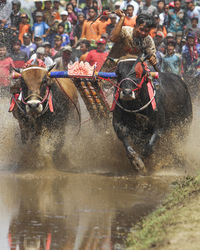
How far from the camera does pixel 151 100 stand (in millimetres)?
10133

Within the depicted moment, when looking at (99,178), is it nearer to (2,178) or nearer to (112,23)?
(2,178)

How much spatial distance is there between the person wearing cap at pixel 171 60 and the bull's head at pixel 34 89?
7.17m

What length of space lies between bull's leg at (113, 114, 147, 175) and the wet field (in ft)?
0.68

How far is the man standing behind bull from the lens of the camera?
10.2 m

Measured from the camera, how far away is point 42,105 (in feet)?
33.8

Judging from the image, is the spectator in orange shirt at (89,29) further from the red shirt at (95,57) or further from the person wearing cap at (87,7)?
the red shirt at (95,57)

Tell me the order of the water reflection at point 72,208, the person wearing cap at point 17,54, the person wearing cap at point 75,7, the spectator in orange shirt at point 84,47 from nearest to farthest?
the water reflection at point 72,208 < the person wearing cap at point 17,54 < the spectator in orange shirt at point 84,47 < the person wearing cap at point 75,7

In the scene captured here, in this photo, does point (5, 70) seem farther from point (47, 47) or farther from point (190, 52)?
point (190, 52)

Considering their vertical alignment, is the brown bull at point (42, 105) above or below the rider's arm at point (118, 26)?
below

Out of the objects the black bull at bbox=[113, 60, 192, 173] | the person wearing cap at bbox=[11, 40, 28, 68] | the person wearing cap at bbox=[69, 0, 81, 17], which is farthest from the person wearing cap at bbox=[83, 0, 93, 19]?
the black bull at bbox=[113, 60, 192, 173]

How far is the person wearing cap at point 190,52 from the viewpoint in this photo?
17.7m

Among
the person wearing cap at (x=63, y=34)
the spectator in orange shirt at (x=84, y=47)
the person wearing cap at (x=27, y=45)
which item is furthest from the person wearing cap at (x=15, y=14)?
the spectator in orange shirt at (x=84, y=47)

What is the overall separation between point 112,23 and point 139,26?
8265 mm

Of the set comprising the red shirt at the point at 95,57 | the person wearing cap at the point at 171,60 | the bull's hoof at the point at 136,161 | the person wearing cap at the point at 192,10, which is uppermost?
the bull's hoof at the point at 136,161
